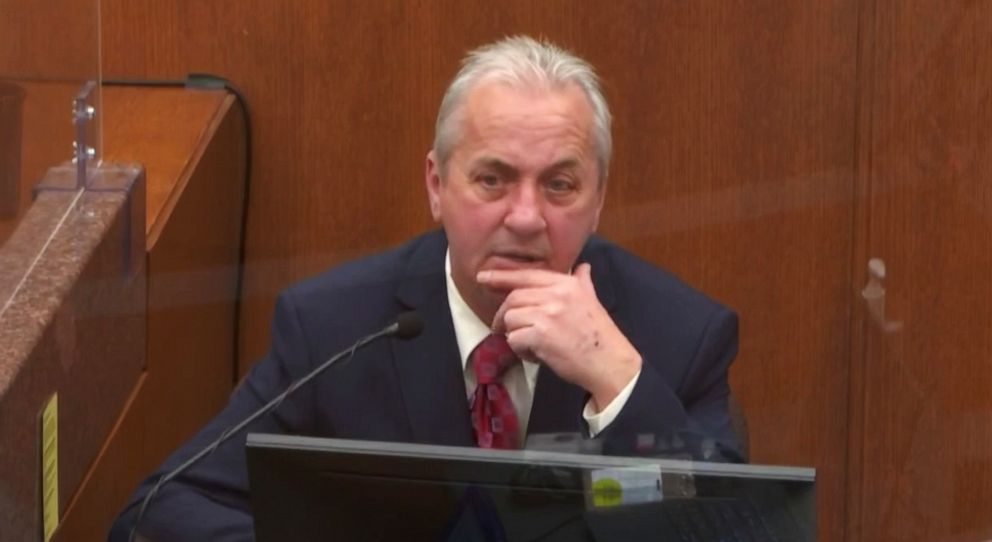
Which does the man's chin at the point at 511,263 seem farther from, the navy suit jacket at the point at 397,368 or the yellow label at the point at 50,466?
the yellow label at the point at 50,466

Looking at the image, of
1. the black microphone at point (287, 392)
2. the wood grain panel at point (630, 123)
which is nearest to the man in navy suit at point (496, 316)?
the black microphone at point (287, 392)

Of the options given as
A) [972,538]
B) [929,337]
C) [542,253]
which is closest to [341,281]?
[542,253]

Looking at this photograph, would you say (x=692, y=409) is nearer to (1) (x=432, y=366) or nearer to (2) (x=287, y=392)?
(1) (x=432, y=366)

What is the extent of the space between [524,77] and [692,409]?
0.39 metres

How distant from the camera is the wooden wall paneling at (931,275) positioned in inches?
105

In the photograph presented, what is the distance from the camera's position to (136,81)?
269 centimetres

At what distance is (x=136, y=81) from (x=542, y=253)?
1100 millimetres

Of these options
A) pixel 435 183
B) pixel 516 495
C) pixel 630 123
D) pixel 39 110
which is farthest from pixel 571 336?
pixel 630 123

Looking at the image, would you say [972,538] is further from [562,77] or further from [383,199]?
[562,77]

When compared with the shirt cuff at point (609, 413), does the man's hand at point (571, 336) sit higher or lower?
higher

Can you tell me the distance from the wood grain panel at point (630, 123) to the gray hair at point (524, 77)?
831 millimetres

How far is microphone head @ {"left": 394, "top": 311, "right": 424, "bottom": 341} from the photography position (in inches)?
62.8

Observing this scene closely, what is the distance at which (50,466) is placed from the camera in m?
1.60

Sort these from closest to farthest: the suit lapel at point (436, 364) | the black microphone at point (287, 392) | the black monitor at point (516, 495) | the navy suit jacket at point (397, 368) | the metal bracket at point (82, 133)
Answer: the black monitor at point (516, 495)
the black microphone at point (287, 392)
the navy suit jacket at point (397, 368)
the suit lapel at point (436, 364)
the metal bracket at point (82, 133)
